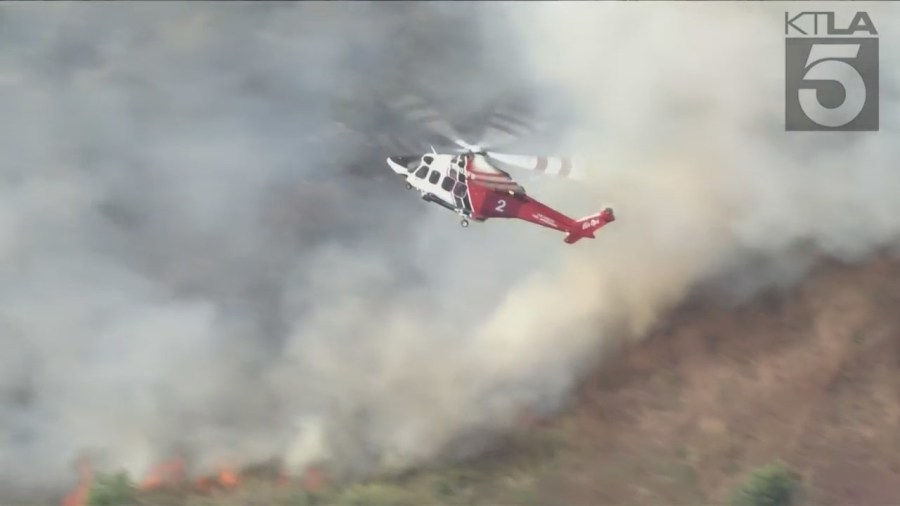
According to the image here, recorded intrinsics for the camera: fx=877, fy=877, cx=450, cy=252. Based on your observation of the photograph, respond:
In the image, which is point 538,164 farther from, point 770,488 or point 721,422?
point 770,488

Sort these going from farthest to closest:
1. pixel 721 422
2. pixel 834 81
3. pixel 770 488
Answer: pixel 834 81, pixel 721 422, pixel 770 488

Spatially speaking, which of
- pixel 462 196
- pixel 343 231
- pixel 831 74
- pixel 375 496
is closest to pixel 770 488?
pixel 375 496

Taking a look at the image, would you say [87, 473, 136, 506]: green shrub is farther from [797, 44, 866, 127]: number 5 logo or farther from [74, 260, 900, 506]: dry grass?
[797, 44, 866, 127]: number 5 logo

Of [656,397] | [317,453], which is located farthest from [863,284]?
[317,453]

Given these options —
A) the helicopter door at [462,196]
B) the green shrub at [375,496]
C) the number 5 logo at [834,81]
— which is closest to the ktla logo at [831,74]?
the number 5 logo at [834,81]

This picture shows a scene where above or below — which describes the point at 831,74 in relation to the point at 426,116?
above

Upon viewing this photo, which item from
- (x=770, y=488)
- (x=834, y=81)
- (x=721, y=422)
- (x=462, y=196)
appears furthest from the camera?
(x=834, y=81)
